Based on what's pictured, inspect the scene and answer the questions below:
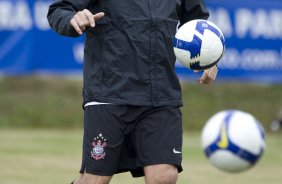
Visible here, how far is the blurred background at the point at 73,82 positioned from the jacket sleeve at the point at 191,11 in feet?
18.1

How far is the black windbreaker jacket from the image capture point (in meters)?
5.45

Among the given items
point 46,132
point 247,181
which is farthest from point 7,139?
point 247,181

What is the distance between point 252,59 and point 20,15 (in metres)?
4.28

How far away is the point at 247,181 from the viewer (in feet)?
31.2

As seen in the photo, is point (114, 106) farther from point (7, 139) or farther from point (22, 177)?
point (7, 139)

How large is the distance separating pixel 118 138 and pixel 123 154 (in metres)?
0.16

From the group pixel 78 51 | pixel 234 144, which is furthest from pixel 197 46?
pixel 78 51

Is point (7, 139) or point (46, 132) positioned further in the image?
point (46, 132)

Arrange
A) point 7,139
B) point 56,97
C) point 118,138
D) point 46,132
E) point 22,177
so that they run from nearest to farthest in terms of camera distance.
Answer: point 118,138
point 22,177
point 7,139
point 46,132
point 56,97

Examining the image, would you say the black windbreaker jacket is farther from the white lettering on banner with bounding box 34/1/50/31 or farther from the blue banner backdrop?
the white lettering on banner with bounding box 34/1/50/31

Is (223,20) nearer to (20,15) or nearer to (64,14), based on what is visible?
(20,15)

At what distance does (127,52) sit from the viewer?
17.9 feet

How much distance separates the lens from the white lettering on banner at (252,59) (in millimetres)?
15156

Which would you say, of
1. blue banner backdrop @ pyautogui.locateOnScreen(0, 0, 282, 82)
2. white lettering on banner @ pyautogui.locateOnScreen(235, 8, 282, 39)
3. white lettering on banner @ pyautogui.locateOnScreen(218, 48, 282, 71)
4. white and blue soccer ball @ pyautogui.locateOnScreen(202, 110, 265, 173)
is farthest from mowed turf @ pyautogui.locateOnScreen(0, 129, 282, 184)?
white lettering on banner @ pyautogui.locateOnScreen(235, 8, 282, 39)
